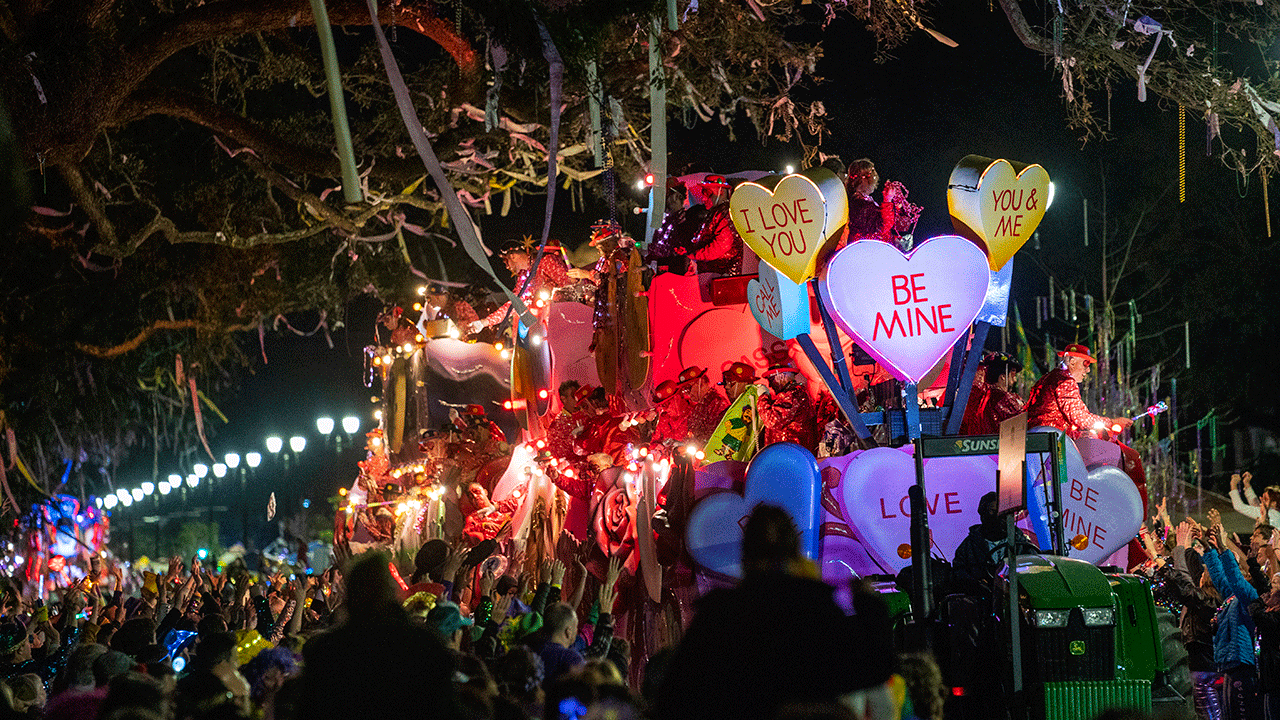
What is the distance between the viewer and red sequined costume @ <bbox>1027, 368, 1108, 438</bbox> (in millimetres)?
12469

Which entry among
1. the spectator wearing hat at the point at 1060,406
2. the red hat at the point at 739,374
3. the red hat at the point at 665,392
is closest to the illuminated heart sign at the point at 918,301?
the spectator wearing hat at the point at 1060,406

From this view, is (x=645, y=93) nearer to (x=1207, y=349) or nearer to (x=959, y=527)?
(x=959, y=527)

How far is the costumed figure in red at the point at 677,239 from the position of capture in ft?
48.6

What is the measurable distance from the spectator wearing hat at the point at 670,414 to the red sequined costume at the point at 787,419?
39.8 inches

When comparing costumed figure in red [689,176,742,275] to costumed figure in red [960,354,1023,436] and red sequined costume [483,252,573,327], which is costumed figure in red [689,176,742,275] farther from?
costumed figure in red [960,354,1023,436]

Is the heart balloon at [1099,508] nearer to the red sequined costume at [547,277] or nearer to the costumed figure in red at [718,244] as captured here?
the costumed figure in red at [718,244]

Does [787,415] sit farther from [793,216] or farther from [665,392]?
[793,216]

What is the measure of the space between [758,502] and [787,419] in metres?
1.89

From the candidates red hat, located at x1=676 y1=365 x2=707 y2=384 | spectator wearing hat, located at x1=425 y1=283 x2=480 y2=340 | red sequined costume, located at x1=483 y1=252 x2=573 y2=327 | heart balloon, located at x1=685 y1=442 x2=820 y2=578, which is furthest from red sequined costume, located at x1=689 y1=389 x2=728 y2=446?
spectator wearing hat, located at x1=425 y1=283 x2=480 y2=340

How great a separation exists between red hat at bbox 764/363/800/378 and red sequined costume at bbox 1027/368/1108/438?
8.21 ft

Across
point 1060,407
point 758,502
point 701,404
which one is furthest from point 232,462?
point 1060,407

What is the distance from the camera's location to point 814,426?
13008 mm

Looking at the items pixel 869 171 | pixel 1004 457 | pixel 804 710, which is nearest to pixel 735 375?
pixel 869 171

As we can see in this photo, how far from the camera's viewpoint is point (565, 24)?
8438mm
